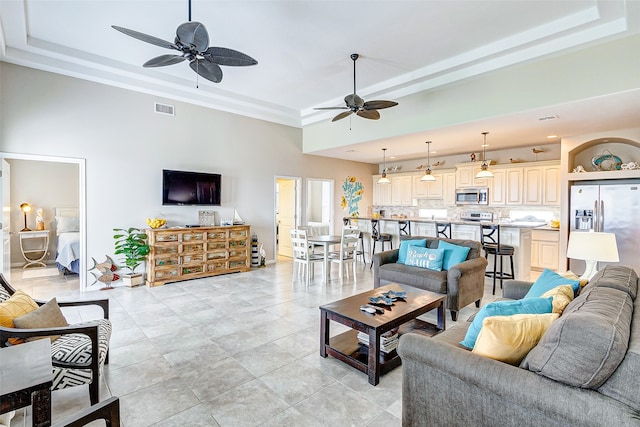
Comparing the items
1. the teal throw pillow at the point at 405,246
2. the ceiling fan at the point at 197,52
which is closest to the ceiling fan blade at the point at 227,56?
the ceiling fan at the point at 197,52

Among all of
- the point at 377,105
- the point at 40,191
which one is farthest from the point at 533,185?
the point at 40,191

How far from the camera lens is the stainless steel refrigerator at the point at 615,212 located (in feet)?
17.2

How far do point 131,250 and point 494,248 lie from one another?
587 centimetres

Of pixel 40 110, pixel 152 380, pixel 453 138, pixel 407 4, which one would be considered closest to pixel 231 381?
pixel 152 380

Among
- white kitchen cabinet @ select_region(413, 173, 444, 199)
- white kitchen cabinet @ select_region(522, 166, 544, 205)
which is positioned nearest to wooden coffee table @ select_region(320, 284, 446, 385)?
white kitchen cabinet @ select_region(522, 166, 544, 205)

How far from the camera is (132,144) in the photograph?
17.7 feet

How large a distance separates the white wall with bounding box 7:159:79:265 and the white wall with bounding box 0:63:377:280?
2.57 meters

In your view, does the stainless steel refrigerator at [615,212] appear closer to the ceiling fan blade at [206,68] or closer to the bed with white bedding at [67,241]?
the ceiling fan blade at [206,68]

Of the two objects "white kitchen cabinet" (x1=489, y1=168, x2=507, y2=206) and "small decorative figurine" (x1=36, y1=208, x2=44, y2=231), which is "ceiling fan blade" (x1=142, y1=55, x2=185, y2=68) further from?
"white kitchen cabinet" (x1=489, y1=168, x2=507, y2=206)

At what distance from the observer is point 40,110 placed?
180 inches

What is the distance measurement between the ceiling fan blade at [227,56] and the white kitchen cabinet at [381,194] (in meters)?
7.06

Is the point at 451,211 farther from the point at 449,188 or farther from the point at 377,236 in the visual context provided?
the point at 377,236

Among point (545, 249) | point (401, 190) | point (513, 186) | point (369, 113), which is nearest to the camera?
point (369, 113)

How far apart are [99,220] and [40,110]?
5.75 ft
